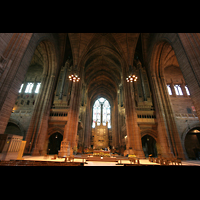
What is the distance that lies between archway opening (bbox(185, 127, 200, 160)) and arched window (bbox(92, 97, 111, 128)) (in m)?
23.7

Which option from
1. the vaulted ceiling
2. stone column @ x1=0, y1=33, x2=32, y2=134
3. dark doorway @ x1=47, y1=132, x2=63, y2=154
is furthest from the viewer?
the vaulted ceiling

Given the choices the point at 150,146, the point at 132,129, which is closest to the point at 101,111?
the point at 150,146

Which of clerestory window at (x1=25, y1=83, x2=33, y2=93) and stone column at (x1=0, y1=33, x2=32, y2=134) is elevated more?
clerestory window at (x1=25, y1=83, x2=33, y2=93)

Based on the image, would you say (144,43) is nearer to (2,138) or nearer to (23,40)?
(23,40)

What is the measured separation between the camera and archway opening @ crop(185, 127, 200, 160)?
55.6 feet

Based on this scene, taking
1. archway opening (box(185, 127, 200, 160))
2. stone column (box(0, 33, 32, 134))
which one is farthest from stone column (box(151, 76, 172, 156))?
stone column (box(0, 33, 32, 134))

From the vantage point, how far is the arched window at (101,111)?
39.7m

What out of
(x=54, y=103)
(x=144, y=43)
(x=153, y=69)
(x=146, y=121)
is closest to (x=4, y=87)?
(x=54, y=103)

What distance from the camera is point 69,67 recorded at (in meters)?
21.2

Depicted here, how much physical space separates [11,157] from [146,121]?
16480mm

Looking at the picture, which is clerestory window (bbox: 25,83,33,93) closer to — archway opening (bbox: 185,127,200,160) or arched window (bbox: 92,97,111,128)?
arched window (bbox: 92,97,111,128)

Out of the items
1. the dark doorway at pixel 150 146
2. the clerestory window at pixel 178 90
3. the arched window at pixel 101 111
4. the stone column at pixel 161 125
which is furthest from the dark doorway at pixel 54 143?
the clerestory window at pixel 178 90

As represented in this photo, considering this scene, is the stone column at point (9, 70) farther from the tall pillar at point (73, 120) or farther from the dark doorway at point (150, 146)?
the dark doorway at point (150, 146)
